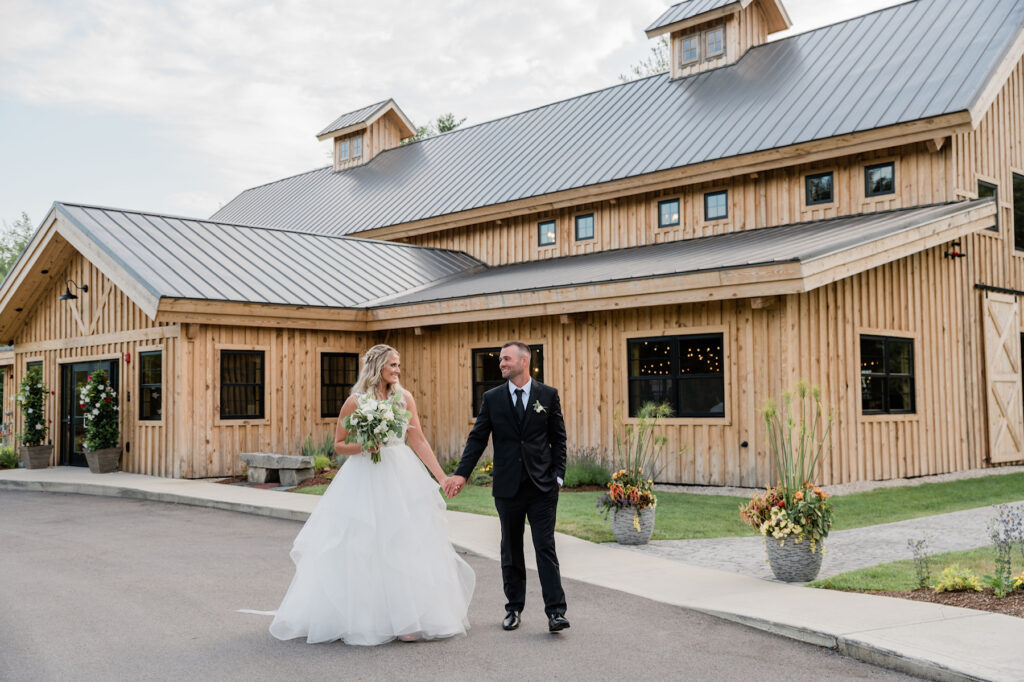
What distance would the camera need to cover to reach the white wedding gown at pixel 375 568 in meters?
6.03

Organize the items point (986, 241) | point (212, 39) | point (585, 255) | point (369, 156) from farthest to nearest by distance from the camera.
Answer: point (212, 39) < point (369, 156) < point (585, 255) < point (986, 241)

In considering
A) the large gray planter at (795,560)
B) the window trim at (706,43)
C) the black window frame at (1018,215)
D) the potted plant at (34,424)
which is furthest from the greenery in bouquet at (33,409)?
the black window frame at (1018,215)

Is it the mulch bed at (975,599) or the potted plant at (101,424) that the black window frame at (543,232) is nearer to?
the potted plant at (101,424)

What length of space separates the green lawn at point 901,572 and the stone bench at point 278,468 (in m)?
9.58

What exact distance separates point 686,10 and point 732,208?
6880mm

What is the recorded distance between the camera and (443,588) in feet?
20.3

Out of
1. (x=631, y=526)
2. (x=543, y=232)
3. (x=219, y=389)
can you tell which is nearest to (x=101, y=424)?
(x=219, y=389)

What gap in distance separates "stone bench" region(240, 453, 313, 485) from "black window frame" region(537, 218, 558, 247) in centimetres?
835

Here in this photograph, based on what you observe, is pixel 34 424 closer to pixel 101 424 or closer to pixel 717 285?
pixel 101 424

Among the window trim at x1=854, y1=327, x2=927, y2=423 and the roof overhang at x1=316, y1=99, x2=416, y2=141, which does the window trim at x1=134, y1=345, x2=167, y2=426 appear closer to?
the window trim at x1=854, y1=327, x2=927, y2=423

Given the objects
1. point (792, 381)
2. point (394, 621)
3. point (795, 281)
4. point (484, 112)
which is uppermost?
point (484, 112)

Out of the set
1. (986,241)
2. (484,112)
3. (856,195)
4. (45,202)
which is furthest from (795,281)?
(45,202)

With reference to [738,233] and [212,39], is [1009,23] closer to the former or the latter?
[738,233]

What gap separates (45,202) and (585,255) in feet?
208
